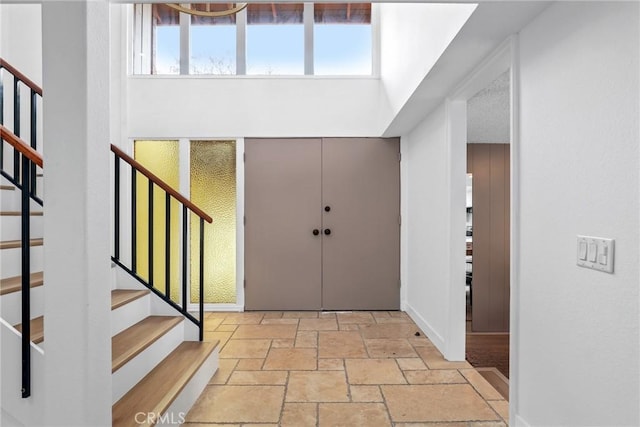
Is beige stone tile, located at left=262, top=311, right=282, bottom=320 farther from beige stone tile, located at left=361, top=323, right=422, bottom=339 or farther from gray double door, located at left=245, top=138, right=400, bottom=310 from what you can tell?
beige stone tile, located at left=361, top=323, right=422, bottom=339

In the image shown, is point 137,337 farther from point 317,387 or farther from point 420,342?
point 420,342

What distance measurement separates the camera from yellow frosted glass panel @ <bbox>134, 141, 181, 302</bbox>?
13.1ft

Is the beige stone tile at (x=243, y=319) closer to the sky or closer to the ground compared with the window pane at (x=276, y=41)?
closer to the ground

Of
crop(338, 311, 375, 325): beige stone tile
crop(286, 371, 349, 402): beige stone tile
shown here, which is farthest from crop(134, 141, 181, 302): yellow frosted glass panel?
crop(286, 371, 349, 402): beige stone tile

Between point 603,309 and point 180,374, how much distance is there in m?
2.03

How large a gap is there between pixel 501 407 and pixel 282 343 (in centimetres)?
172

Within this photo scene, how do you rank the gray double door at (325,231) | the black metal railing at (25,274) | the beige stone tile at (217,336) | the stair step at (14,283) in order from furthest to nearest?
1. the gray double door at (325,231)
2. the beige stone tile at (217,336)
3. the stair step at (14,283)
4. the black metal railing at (25,274)

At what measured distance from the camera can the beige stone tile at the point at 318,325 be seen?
3475 millimetres

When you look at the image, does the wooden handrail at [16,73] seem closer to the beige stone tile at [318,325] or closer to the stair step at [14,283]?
the stair step at [14,283]

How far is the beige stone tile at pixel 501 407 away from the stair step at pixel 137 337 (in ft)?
6.72

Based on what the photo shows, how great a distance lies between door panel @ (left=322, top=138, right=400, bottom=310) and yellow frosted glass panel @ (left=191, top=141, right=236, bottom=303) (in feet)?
3.54

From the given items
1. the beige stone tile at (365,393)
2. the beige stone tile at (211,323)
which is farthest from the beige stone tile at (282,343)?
the beige stone tile at (365,393)

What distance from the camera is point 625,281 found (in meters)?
1.13
